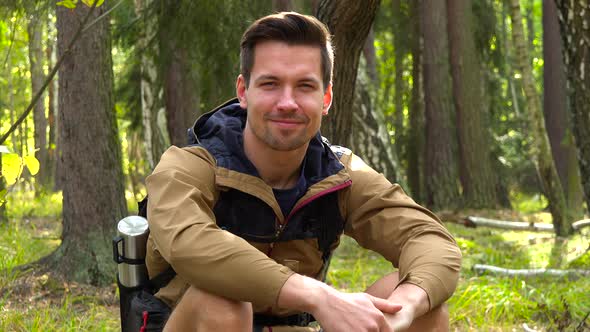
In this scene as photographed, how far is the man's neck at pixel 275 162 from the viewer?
3.00 m

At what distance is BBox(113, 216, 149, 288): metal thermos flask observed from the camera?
116 inches

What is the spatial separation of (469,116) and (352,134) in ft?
16.6

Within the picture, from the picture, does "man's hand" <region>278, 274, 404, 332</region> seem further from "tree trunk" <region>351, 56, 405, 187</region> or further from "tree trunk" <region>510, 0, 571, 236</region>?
"tree trunk" <region>510, 0, 571, 236</region>

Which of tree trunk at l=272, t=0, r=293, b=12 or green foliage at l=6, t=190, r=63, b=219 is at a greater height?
tree trunk at l=272, t=0, r=293, b=12

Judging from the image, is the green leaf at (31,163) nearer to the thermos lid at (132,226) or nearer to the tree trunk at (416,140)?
the thermos lid at (132,226)

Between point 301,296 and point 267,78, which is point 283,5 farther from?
point 301,296

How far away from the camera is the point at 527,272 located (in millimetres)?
5879

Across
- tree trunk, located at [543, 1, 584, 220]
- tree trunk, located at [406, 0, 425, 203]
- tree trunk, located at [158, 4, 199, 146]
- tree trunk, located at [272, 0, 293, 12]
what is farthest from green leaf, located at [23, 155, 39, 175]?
tree trunk, located at [543, 1, 584, 220]

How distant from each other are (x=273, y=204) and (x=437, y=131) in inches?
386

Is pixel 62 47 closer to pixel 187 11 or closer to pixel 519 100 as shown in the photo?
pixel 187 11

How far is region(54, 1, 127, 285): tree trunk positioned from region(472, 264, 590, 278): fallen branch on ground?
2893 millimetres

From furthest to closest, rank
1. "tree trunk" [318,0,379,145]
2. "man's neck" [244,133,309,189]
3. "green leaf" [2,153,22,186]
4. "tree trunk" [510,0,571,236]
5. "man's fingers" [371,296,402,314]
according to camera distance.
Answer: "tree trunk" [510,0,571,236] < "tree trunk" [318,0,379,145] < "man's neck" [244,133,309,189] < "man's fingers" [371,296,402,314] < "green leaf" [2,153,22,186]

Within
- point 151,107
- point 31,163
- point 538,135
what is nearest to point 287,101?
point 31,163

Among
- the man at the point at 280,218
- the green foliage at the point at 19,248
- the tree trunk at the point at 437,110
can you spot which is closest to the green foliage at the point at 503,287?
the man at the point at 280,218
